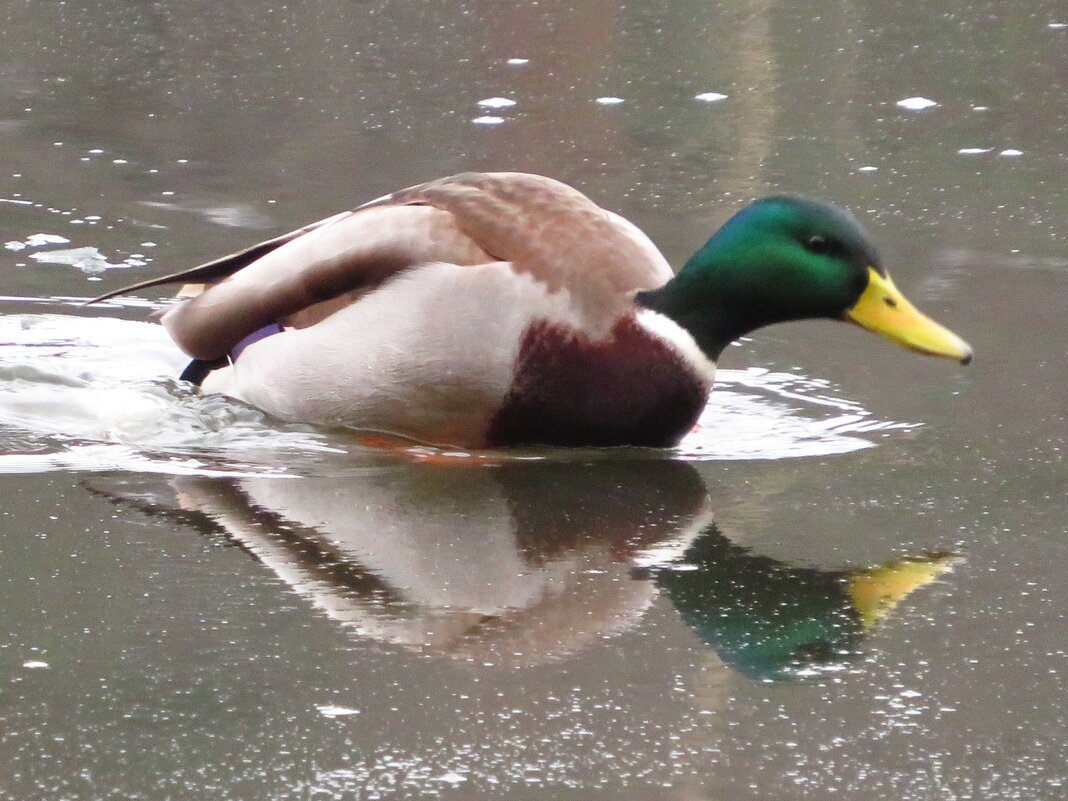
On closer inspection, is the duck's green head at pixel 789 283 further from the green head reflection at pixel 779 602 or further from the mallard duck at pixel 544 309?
the green head reflection at pixel 779 602

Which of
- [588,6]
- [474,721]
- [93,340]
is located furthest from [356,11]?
[474,721]

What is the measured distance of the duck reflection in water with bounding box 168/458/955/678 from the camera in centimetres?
277

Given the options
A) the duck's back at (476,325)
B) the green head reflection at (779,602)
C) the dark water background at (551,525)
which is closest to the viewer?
the dark water background at (551,525)

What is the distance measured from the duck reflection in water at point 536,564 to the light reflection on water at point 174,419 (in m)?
0.18

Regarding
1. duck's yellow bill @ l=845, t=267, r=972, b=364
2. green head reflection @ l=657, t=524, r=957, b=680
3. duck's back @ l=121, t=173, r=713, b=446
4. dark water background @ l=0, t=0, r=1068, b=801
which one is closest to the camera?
dark water background @ l=0, t=0, r=1068, b=801

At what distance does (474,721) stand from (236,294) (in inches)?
79.1

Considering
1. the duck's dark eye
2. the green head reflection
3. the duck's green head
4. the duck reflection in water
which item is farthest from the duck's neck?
the green head reflection

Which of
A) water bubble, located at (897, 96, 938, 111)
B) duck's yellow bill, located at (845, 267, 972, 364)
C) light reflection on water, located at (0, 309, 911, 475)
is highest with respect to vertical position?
water bubble, located at (897, 96, 938, 111)

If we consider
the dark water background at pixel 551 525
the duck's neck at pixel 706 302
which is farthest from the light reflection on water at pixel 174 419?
the duck's neck at pixel 706 302

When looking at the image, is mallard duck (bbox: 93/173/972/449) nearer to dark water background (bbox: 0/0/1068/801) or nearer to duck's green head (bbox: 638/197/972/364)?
duck's green head (bbox: 638/197/972/364)

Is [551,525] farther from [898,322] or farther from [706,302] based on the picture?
[898,322]

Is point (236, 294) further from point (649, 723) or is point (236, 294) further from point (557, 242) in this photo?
point (649, 723)

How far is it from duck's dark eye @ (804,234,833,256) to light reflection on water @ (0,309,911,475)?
44cm

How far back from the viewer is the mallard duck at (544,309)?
12.0 ft
